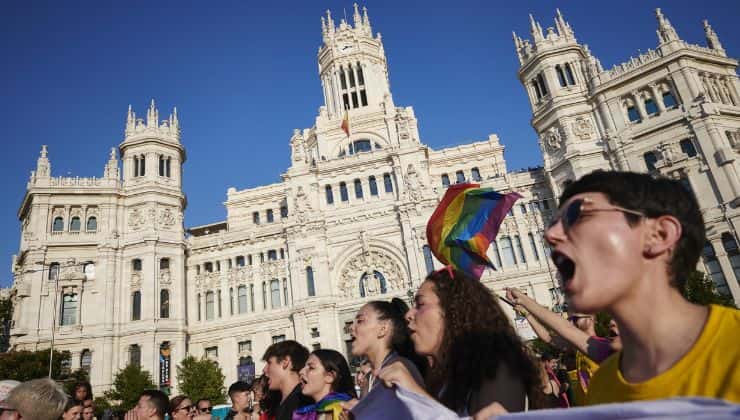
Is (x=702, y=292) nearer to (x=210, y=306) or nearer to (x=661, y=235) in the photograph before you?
(x=661, y=235)

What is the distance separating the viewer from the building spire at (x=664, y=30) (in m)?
33.0

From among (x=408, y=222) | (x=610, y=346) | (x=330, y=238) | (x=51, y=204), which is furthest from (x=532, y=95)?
(x=51, y=204)

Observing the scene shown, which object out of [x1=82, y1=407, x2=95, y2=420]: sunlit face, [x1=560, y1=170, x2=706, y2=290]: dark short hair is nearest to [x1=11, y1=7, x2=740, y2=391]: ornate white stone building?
[x1=82, y1=407, x2=95, y2=420]: sunlit face

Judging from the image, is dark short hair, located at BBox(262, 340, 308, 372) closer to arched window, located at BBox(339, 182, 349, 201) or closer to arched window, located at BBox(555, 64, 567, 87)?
arched window, located at BBox(339, 182, 349, 201)

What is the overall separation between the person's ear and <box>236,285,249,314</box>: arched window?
4041 cm

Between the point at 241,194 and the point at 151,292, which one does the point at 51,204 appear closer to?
the point at 151,292

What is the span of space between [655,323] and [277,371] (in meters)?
4.73

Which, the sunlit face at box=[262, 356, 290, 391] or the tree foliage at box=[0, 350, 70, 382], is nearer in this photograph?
the sunlit face at box=[262, 356, 290, 391]

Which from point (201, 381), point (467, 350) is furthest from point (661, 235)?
point (201, 381)

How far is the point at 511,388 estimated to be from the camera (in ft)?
8.55

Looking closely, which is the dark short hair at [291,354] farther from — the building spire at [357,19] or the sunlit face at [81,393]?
the building spire at [357,19]

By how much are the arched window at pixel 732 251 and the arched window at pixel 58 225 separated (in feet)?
158

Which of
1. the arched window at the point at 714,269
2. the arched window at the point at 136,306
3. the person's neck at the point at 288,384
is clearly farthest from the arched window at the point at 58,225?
the arched window at the point at 714,269

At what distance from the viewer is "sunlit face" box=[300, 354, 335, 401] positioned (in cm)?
473
